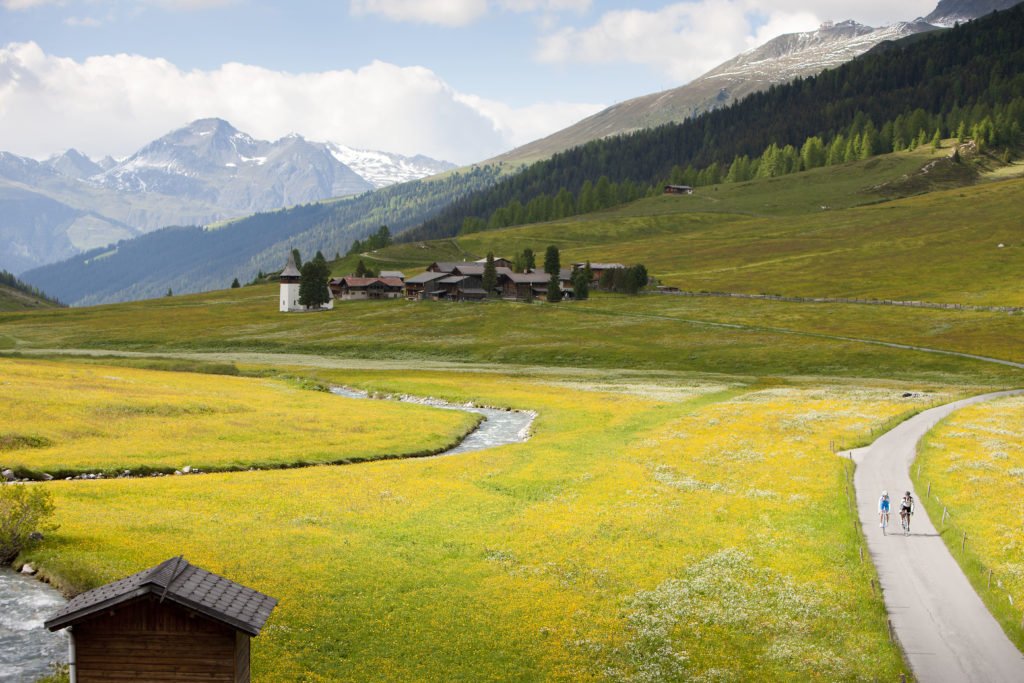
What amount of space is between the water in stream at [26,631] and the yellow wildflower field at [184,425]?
18413mm

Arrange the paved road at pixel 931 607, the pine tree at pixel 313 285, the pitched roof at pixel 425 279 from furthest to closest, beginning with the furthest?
the pitched roof at pixel 425 279, the pine tree at pixel 313 285, the paved road at pixel 931 607

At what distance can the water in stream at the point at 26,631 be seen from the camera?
24.6 meters

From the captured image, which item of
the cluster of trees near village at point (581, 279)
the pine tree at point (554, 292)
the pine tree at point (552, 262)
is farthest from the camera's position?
the pine tree at point (552, 262)

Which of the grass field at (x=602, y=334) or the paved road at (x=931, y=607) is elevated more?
the grass field at (x=602, y=334)

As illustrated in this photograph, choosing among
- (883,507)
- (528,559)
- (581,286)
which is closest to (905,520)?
(883,507)

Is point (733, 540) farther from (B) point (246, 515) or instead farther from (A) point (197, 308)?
(A) point (197, 308)

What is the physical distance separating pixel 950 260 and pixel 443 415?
482 ft

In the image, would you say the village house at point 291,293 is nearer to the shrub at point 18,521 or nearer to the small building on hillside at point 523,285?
the small building on hillside at point 523,285

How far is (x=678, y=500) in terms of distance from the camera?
149 ft

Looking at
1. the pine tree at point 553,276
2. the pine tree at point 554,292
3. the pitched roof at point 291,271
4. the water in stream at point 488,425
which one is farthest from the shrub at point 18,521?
the pitched roof at point 291,271

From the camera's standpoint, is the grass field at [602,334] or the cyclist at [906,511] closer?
the cyclist at [906,511]

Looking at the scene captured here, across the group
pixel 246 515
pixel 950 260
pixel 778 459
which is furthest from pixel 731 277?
pixel 246 515

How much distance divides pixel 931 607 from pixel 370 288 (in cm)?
17752

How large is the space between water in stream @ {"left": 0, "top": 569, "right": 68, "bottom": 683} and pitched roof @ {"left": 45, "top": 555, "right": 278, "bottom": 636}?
8483mm
